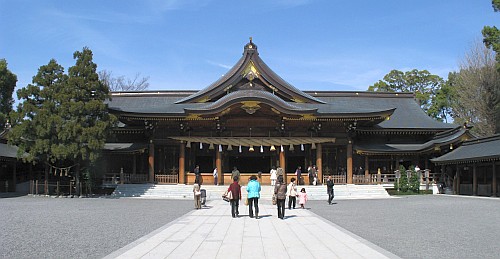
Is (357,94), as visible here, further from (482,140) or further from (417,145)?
(482,140)

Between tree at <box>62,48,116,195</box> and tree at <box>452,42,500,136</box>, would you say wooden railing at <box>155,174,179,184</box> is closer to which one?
tree at <box>62,48,116,195</box>

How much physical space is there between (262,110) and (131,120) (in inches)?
359

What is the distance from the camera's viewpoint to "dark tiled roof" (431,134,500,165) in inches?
1034

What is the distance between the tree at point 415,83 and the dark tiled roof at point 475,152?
2769 centimetres

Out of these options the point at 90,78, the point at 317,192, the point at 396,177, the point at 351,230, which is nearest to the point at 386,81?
the point at 396,177

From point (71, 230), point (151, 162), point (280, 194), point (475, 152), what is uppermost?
point (475, 152)

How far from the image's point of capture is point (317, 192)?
28672mm

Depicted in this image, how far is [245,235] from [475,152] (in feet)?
71.9

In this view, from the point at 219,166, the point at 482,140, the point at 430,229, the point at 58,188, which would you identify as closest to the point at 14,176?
the point at 58,188

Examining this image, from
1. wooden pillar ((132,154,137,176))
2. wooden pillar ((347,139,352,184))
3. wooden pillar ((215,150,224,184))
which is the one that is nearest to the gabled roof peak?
wooden pillar ((215,150,224,184))

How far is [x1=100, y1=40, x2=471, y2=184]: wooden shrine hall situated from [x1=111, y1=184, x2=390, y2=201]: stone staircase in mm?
1758

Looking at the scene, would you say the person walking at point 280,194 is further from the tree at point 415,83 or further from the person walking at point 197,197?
the tree at point 415,83

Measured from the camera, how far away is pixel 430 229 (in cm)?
1330

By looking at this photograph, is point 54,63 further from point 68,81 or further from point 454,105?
point 454,105
